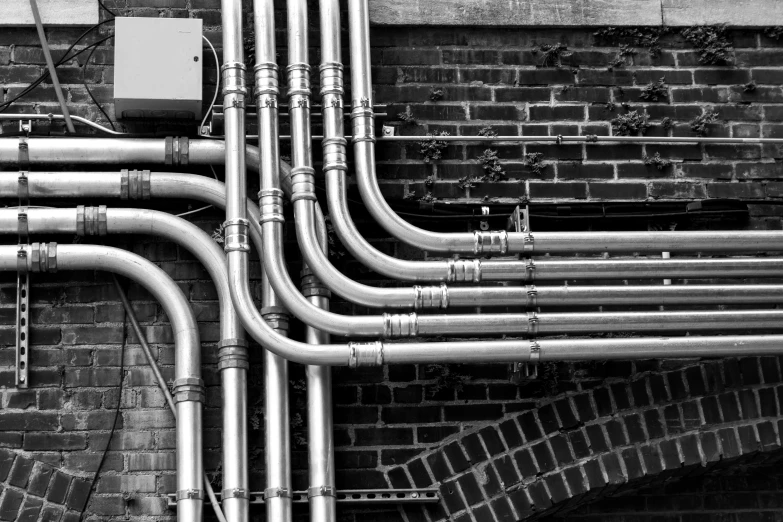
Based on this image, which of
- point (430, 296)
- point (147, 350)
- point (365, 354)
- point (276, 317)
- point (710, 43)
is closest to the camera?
point (365, 354)

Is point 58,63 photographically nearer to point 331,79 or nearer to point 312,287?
point 331,79

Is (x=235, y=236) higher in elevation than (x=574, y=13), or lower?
lower

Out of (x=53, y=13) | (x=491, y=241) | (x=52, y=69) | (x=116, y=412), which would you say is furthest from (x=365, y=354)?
(x=53, y=13)

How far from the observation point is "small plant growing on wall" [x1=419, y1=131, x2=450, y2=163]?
559 centimetres

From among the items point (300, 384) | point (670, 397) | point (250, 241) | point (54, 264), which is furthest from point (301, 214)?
point (670, 397)

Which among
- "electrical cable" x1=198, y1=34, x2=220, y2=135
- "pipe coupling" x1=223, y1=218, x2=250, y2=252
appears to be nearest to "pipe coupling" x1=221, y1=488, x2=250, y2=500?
"pipe coupling" x1=223, y1=218, x2=250, y2=252

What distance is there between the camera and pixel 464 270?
5.11 meters

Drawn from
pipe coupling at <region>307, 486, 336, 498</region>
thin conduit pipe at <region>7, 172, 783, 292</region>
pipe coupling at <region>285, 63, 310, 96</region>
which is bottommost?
pipe coupling at <region>307, 486, 336, 498</region>

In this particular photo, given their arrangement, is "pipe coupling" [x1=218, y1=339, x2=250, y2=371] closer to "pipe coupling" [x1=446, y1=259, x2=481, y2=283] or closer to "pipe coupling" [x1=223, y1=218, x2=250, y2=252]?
"pipe coupling" [x1=223, y1=218, x2=250, y2=252]

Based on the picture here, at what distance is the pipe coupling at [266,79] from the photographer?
17.2 ft

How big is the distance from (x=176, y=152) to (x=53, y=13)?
3.11ft

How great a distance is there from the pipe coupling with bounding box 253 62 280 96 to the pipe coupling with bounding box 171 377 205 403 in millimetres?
1228

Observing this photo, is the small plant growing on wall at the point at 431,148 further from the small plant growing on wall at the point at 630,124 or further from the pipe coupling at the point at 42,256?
the pipe coupling at the point at 42,256

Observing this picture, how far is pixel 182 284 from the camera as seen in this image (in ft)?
17.6
